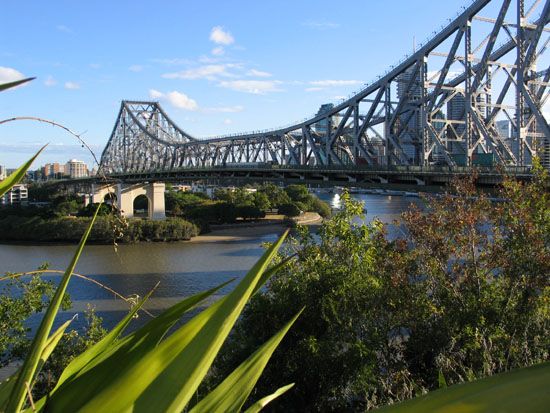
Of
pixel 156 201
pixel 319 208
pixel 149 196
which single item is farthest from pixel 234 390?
pixel 319 208

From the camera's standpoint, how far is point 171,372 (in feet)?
2.08

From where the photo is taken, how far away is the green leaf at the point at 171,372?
629 mm

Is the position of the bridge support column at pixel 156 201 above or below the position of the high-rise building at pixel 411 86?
below

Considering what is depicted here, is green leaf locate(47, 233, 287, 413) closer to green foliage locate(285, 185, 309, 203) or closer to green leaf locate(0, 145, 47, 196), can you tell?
green leaf locate(0, 145, 47, 196)

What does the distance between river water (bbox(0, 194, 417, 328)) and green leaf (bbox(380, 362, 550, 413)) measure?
46.6ft

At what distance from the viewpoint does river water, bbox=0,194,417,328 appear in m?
17.3

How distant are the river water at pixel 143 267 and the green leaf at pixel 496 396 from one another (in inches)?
560

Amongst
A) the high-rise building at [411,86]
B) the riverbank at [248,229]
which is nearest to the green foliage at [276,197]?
the riverbank at [248,229]

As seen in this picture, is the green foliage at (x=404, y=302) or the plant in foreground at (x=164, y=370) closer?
the plant in foreground at (x=164, y=370)

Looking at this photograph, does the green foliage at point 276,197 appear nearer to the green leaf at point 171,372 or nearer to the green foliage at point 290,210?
the green foliage at point 290,210

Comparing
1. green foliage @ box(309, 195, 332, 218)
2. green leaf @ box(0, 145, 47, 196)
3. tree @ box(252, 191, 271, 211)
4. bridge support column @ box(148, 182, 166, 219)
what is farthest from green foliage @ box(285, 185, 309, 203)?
green leaf @ box(0, 145, 47, 196)

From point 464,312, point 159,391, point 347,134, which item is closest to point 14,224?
point 347,134

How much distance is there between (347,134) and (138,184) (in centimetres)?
2217

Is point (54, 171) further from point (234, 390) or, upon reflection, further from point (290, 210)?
point (234, 390)
